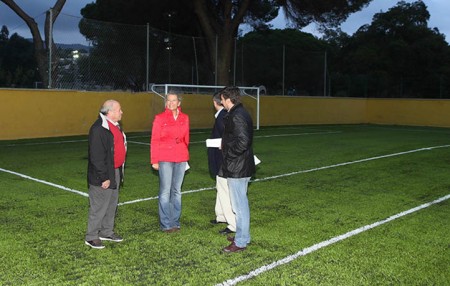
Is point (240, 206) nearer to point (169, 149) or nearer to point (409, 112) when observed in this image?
point (169, 149)

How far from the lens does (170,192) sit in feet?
18.4

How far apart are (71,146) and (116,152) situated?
377 inches

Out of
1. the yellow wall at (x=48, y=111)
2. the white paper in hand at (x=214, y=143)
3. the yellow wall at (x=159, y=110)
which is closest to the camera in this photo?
the white paper in hand at (x=214, y=143)

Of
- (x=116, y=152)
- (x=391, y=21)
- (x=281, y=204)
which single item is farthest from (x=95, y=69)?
(x=391, y=21)

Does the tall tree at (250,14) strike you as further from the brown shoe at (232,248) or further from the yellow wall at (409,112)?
the brown shoe at (232,248)

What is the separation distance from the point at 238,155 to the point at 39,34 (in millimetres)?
15412

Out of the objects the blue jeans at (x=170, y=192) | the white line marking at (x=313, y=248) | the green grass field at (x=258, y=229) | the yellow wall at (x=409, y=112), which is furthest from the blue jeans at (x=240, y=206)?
the yellow wall at (x=409, y=112)

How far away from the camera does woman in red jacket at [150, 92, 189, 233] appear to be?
5387mm

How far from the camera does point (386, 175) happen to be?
32.0 feet

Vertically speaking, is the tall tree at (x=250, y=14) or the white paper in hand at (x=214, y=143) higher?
the tall tree at (x=250, y=14)

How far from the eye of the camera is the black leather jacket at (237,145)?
15.5 ft

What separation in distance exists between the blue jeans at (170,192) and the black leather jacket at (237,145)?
856mm

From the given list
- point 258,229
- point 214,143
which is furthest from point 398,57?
point 214,143

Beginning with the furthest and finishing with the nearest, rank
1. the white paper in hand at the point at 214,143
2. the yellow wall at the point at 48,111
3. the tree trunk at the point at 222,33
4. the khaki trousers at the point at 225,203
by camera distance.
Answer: the tree trunk at the point at 222,33, the yellow wall at the point at 48,111, the khaki trousers at the point at 225,203, the white paper in hand at the point at 214,143
